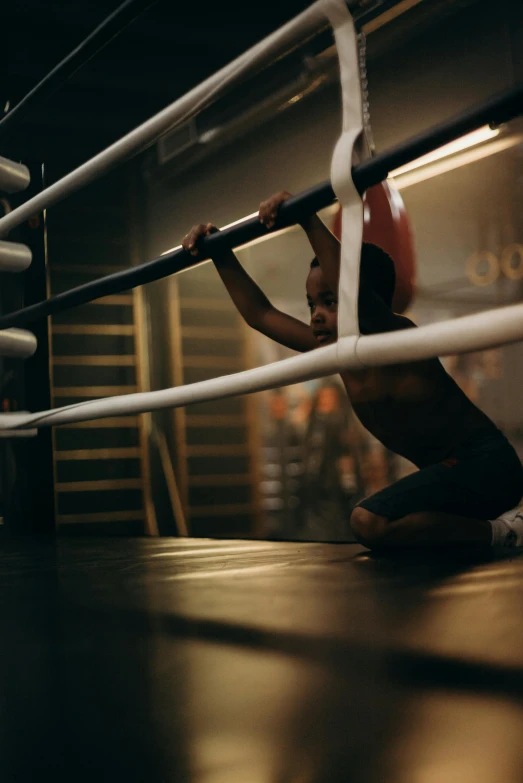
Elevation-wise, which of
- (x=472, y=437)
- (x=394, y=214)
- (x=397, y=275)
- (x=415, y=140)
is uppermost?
(x=394, y=214)

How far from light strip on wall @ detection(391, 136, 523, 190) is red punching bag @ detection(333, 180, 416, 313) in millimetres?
1016

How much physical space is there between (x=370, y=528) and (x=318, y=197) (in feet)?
2.97

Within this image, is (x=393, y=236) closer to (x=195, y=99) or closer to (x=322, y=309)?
(x=322, y=309)

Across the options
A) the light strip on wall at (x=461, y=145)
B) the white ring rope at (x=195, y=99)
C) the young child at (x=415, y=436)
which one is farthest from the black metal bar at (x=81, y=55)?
the light strip on wall at (x=461, y=145)

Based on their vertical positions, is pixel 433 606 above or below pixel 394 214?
below

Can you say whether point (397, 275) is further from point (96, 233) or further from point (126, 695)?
point (96, 233)

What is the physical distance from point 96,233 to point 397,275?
9.04 ft

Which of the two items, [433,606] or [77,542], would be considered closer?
[433,606]

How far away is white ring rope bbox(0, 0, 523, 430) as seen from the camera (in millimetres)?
781

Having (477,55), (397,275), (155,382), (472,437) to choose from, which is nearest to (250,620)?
(472,437)

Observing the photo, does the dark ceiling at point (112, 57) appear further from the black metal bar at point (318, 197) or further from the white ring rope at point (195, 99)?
the black metal bar at point (318, 197)

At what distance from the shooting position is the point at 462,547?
1.76 meters

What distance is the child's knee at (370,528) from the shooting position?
69.5 inches

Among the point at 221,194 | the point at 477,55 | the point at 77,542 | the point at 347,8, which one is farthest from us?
the point at 221,194
